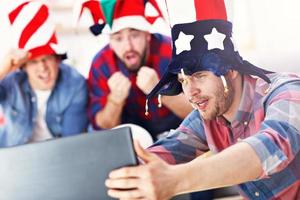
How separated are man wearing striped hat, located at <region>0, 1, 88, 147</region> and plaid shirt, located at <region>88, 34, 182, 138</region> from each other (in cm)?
4

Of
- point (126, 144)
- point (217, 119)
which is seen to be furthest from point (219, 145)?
point (126, 144)

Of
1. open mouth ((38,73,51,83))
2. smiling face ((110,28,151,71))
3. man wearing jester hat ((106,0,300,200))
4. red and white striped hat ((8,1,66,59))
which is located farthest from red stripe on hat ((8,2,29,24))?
man wearing jester hat ((106,0,300,200))

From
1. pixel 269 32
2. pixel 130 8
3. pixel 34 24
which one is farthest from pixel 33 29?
pixel 269 32

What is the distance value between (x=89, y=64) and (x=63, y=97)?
0.25ft

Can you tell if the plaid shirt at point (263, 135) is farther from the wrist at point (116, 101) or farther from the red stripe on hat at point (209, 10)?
the wrist at point (116, 101)

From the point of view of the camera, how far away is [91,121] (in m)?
0.91

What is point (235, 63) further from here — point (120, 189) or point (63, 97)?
point (63, 97)

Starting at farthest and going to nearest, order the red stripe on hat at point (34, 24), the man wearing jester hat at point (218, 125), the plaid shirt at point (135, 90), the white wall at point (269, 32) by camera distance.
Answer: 1. the red stripe on hat at point (34, 24)
2. the plaid shirt at point (135, 90)
3. the white wall at point (269, 32)
4. the man wearing jester hat at point (218, 125)

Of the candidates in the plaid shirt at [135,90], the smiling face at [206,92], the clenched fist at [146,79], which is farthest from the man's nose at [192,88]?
the clenched fist at [146,79]

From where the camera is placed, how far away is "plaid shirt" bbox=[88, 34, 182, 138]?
0.73 meters

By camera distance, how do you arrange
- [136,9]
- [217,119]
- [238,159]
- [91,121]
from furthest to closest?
[91,121], [136,9], [217,119], [238,159]

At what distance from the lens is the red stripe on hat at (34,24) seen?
0.93 metres

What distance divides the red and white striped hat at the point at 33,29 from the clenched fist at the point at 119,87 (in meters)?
0.15

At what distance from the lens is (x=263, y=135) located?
48 centimetres
